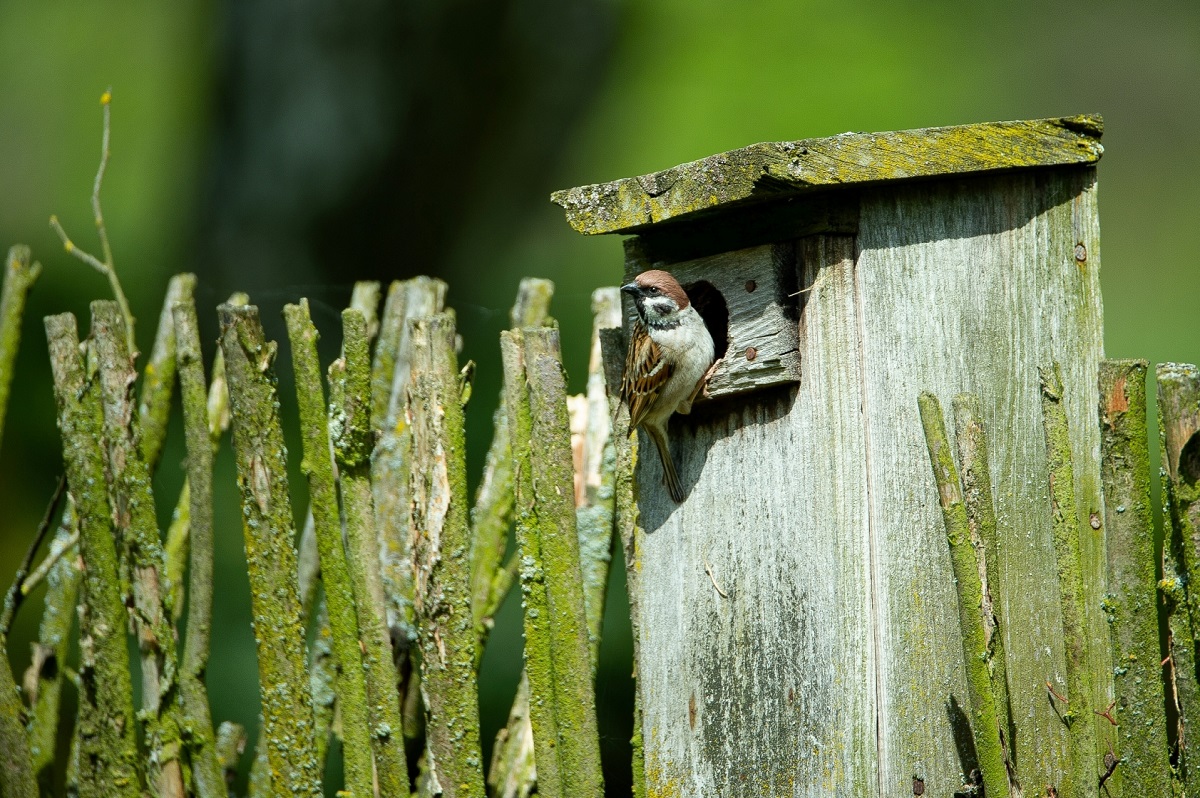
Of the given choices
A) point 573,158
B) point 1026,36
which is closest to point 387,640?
point 573,158

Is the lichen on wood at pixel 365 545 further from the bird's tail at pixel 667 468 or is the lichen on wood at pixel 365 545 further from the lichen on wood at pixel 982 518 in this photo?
the lichen on wood at pixel 982 518

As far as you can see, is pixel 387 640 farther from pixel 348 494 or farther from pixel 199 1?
pixel 199 1

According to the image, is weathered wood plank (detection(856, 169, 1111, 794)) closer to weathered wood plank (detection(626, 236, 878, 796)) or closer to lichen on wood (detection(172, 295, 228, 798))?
weathered wood plank (detection(626, 236, 878, 796))

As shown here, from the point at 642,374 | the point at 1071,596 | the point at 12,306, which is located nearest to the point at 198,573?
the point at 12,306

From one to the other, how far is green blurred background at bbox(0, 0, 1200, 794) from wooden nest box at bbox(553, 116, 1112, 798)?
4.47ft

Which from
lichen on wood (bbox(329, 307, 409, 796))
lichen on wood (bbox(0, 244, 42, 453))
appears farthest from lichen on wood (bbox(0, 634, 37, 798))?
lichen on wood (bbox(329, 307, 409, 796))

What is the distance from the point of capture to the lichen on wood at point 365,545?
242cm

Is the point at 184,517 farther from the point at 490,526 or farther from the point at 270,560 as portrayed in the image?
the point at 490,526

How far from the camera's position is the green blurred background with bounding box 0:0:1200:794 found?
4.86m

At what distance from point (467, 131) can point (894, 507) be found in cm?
355

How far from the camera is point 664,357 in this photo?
104 inches

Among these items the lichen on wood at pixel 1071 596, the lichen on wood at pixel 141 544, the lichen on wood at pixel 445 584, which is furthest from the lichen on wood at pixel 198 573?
the lichen on wood at pixel 1071 596

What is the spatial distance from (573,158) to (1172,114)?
331 cm

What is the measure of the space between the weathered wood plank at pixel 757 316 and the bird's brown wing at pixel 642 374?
121mm
